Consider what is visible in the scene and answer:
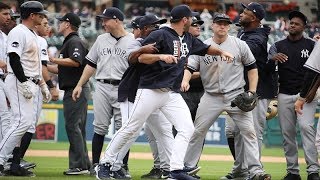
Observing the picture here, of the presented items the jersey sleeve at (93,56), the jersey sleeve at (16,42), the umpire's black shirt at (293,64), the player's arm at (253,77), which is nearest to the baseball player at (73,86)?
the jersey sleeve at (93,56)

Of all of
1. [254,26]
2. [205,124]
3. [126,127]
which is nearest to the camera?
[126,127]

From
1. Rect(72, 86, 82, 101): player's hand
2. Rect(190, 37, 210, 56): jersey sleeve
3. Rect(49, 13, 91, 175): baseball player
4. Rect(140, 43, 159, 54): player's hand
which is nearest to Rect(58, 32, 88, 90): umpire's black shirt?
Rect(49, 13, 91, 175): baseball player

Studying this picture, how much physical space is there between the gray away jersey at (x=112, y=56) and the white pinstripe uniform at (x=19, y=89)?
1.01m

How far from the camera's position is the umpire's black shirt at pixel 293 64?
37.8 ft

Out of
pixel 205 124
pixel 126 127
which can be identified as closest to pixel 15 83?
pixel 126 127

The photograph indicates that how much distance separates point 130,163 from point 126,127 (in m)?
4.68

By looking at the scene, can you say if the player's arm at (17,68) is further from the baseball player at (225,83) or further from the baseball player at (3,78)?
the baseball player at (225,83)

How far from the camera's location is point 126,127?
1020 cm

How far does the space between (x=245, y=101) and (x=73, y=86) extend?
9.40 feet

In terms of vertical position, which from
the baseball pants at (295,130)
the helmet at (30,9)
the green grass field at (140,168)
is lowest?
the green grass field at (140,168)

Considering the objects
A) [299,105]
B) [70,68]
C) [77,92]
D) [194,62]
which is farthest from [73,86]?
[299,105]

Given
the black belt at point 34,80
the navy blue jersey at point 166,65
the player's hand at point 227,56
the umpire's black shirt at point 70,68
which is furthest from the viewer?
the umpire's black shirt at point 70,68

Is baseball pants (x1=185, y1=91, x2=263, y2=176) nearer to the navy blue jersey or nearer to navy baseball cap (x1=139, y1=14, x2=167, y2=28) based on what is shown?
the navy blue jersey

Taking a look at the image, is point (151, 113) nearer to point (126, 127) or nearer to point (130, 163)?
point (126, 127)
